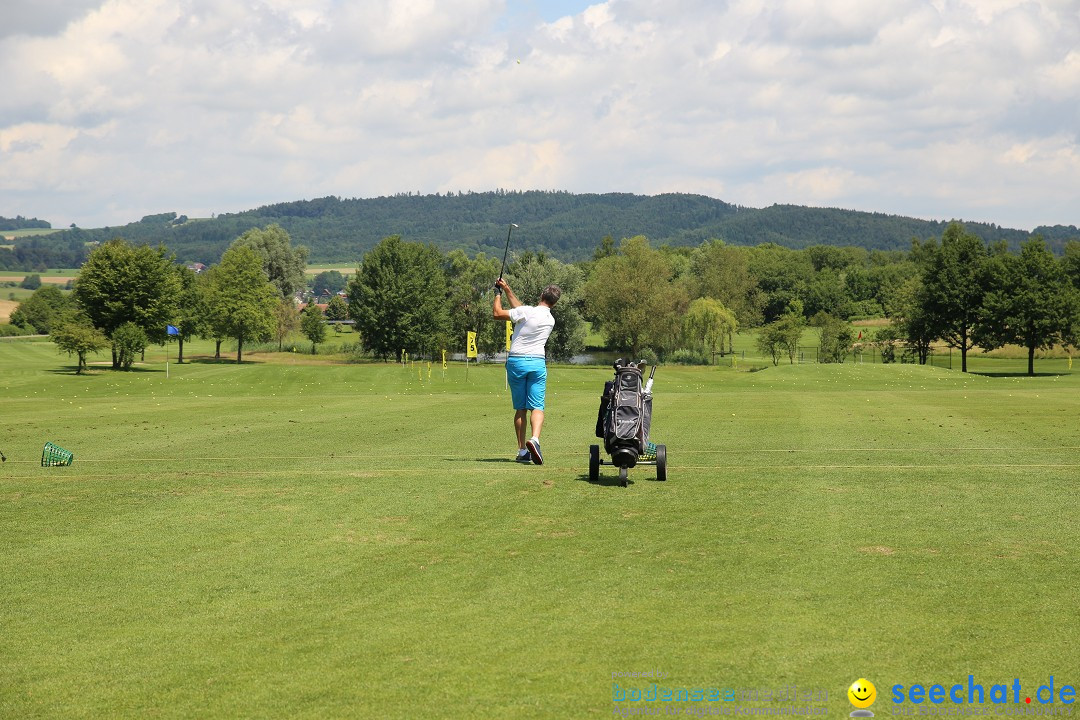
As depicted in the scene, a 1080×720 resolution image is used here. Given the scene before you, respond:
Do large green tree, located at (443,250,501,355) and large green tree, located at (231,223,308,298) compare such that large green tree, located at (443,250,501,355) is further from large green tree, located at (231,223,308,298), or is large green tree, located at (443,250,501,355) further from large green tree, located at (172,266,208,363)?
large green tree, located at (172,266,208,363)

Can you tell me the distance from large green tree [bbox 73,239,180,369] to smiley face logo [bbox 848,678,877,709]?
2823 inches

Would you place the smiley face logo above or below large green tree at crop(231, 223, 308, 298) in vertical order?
below

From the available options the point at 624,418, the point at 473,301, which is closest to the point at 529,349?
the point at 624,418

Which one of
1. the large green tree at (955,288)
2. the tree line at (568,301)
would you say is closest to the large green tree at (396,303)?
the tree line at (568,301)

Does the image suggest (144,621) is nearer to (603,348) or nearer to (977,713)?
(977,713)

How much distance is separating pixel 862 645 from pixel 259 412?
82.2 feet

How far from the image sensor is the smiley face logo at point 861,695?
6.21 metres

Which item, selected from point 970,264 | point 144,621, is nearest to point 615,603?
point 144,621

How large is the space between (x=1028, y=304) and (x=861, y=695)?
8108 cm

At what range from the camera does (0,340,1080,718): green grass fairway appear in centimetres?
678

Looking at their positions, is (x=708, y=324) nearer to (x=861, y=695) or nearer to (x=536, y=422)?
(x=536, y=422)

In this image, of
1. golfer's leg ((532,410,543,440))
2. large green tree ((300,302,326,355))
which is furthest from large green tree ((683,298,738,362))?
golfer's leg ((532,410,543,440))

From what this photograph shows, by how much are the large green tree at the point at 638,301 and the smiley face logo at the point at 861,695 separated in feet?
341

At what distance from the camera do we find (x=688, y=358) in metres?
107
